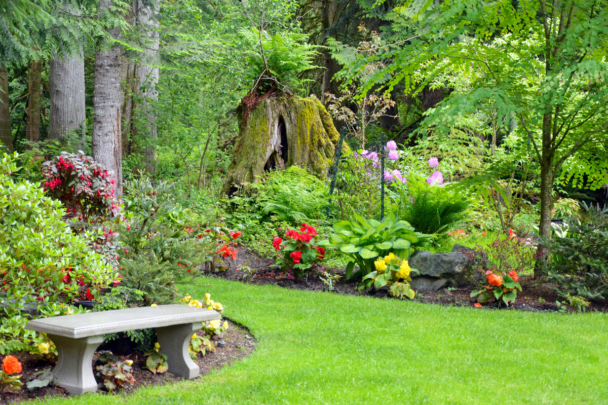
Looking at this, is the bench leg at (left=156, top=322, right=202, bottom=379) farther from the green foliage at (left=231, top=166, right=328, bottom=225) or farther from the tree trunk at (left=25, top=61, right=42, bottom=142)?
the tree trunk at (left=25, top=61, right=42, bottom=142)

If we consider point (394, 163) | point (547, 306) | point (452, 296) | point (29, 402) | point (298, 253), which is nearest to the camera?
point (29, 402)

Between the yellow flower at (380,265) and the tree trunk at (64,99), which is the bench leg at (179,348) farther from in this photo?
the tree trunk at (64,99)

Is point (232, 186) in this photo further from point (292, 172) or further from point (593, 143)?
point (593, 143)

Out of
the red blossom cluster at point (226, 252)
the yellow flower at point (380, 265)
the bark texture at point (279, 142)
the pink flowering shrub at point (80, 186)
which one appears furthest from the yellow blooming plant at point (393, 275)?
the bark texture at point (279, 142)

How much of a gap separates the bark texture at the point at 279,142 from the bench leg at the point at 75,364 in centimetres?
702

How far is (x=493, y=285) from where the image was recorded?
5.82m

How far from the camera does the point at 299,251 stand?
6758 mm

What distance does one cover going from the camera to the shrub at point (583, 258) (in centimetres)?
580

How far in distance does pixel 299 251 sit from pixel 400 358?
9.51 ft

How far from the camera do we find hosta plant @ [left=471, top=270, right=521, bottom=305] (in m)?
5.72

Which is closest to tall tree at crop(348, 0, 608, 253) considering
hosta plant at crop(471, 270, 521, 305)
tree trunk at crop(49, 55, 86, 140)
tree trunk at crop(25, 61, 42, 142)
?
hosta plant at crop(471, 270, 521, 305)

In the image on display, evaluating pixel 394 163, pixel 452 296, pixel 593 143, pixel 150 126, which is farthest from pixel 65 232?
pixel 150 126

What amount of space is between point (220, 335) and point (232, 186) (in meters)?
6.11

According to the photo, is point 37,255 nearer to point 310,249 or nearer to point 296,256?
point 296,256
